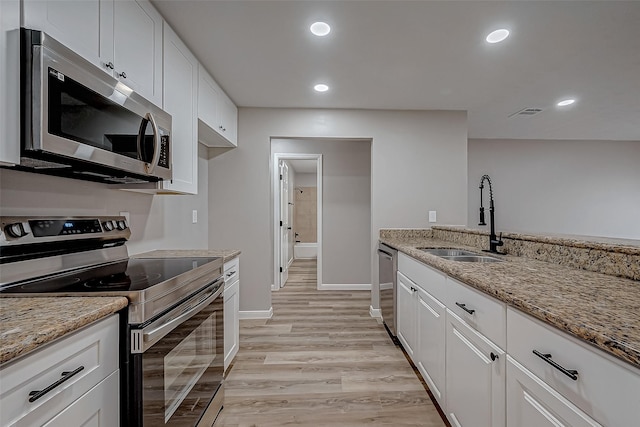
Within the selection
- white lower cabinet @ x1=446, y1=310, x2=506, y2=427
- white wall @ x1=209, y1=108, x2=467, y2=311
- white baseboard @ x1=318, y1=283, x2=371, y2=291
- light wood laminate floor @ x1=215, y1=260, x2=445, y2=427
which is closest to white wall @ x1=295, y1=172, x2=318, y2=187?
white baseboard @ x1=318, y1=283, x2=371, y2=291

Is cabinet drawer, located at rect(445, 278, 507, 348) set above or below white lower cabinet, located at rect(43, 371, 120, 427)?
above

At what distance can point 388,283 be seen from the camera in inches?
113

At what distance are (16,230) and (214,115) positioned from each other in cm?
175

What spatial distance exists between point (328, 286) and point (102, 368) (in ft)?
12.4

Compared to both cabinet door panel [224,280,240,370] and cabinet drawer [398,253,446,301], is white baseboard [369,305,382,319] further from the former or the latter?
cabinet door panel [224,280,240,370]

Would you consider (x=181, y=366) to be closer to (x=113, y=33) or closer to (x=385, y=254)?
(x=113, y=33)

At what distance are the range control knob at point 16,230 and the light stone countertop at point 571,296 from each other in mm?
1828

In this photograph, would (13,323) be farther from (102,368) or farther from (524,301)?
(524,301)

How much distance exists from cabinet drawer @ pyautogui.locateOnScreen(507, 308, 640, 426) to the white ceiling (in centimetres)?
169

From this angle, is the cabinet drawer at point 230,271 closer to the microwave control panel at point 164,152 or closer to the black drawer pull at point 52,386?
the microwave control panel at point 164,152

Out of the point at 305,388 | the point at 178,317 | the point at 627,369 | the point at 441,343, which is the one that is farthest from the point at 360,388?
the point at 627,369

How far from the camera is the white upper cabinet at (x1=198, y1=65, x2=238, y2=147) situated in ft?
7.91

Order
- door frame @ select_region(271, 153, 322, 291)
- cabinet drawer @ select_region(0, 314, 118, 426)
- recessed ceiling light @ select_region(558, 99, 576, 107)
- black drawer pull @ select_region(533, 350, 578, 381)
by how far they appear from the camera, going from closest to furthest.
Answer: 1. cabinet drawer @ select_region(0, 314, 118, 426)
2. black drawer pull @ select_region(533, 350, 578, 381)
3. recessed ceiling light @ select_region(558, 99, 576, 107)
4. door frame @ select_region(271, 153, 322, 291)

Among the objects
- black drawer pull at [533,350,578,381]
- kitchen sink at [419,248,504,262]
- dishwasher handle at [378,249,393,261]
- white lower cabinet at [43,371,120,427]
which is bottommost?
white lower cabinet at [43,371,120,427]
